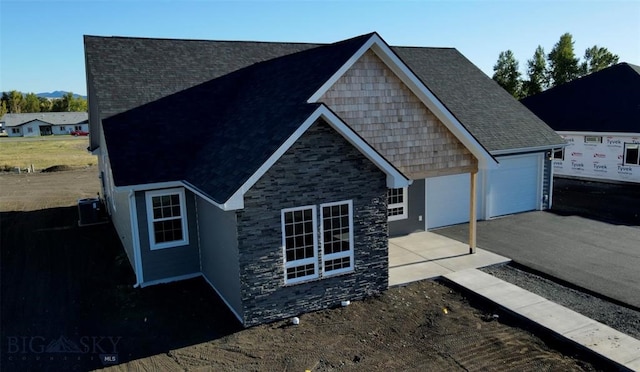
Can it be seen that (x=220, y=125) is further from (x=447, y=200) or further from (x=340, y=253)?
(x=447, y=200)

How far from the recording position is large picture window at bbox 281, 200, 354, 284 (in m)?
10.2

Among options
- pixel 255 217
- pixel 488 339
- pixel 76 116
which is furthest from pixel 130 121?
pixel 76 116

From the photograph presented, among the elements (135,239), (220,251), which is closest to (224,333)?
(220,251)

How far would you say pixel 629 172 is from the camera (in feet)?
82.0

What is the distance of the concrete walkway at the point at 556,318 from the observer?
27.6 ft

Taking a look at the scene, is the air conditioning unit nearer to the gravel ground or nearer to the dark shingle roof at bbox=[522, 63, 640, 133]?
the gravel ground

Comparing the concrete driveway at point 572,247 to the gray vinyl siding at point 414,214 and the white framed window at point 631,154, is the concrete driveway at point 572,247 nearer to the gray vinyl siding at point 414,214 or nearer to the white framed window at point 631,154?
the gray vinyl siding at point 414,214

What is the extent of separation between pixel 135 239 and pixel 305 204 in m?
4.92

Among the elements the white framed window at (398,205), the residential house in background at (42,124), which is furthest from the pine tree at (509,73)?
the residential house in background at (42,124)

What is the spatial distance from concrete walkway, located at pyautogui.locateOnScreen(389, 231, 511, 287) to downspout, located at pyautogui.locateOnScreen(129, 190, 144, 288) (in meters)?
6.57

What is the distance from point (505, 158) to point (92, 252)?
15720mm

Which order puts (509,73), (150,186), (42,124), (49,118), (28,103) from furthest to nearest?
(28,103)
(49,118)
(42,124)
(509,73)
(150,186)

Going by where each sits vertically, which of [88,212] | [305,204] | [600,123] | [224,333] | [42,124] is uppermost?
[42,124]

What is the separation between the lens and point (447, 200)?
690 inches
